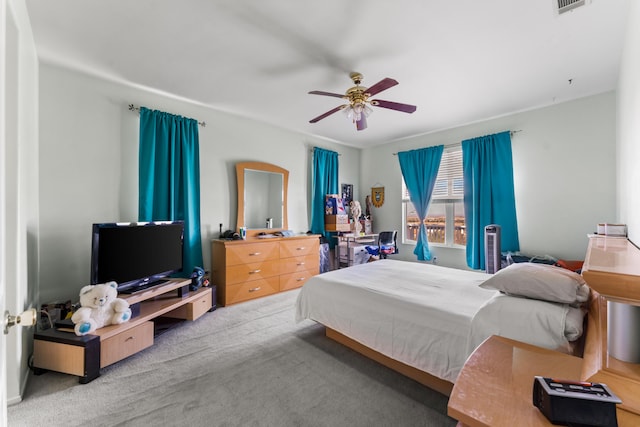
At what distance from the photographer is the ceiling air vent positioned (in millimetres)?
1656

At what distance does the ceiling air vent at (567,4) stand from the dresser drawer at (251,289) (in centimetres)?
393

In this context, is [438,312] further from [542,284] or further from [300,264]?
[300,264]

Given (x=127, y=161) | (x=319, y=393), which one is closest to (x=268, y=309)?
(x=319, y=393)

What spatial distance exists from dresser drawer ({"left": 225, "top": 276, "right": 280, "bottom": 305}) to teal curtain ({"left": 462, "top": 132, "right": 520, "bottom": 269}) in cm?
311

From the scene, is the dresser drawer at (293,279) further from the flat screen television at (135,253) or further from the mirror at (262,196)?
the flat screen television at (135,253)

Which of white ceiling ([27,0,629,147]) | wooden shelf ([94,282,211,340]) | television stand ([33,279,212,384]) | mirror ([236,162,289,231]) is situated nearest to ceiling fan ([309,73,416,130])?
white ceiling ([27,0,629,147])

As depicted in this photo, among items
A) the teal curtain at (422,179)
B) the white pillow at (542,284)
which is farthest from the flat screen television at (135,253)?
the teal curtain at (422,179)

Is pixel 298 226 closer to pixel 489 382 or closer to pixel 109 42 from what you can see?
pixel 109 42

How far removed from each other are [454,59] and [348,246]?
3.23 m

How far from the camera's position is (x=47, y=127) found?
2582 mm

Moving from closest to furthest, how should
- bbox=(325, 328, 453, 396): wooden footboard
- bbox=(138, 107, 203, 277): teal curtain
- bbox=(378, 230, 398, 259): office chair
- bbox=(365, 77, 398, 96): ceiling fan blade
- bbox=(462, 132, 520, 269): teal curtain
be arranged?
bbox=(325, 328, 453, 396): wooden footboard, bbox=(365, 77, 398, 96): ceiling fan blade, bbox=(138, 107, 203, 277): teal curtain, bbox=(462, 132, 520, 269): teal curtain, bbox=(378, 230, 398, 259): office chair

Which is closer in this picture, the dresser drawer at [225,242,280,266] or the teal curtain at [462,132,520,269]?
the dresser drawer at [225,242,280,266]

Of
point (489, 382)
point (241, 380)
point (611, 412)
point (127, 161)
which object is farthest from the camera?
point (127, 161)

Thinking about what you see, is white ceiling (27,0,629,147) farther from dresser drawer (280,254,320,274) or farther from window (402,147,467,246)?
dresser drawer (280,254,320,274)
